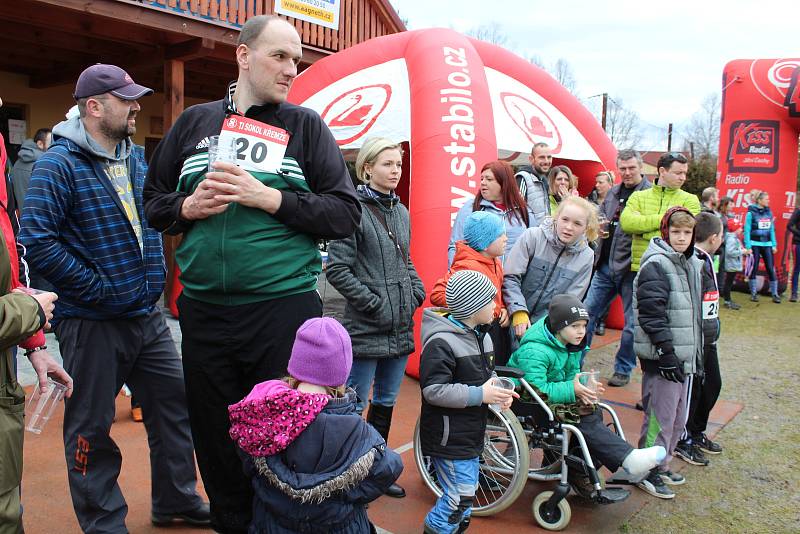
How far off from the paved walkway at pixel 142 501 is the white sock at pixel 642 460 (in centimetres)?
37

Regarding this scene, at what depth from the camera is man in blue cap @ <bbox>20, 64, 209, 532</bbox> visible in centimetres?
278

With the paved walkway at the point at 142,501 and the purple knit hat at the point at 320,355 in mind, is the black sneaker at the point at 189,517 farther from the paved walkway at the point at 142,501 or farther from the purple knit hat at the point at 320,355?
the purple knit hat at the point at 320,355

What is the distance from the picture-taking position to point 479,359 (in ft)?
10.6

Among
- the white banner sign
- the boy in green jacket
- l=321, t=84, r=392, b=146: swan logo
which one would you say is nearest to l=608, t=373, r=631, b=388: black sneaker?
the boy in green jacket

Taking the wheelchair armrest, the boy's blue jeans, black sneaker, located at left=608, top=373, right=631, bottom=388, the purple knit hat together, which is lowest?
black sneaker, located at left=608, top=373, right=631, bottom=388

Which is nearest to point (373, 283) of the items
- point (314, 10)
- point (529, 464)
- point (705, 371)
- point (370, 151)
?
point (370, 151)

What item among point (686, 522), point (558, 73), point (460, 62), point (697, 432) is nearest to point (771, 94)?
point (460, 62)

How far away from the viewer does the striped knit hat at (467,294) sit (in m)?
3.16

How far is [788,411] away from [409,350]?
3825 mm

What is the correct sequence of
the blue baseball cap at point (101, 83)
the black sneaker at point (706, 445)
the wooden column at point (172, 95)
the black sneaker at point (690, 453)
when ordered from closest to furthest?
the blue baseball cap at point (101, 83) → the black sneaker at point (690, 453) → the black sneaker at point (706, 445) → the wooden column at point (172, 95)

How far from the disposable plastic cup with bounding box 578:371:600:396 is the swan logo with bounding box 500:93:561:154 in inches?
169

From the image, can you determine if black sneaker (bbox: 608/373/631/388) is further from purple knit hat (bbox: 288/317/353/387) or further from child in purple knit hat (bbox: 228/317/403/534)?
purple knit hat (bbox: 288/317/353/387)

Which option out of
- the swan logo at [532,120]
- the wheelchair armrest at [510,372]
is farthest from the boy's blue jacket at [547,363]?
the swan logo at [532,120]

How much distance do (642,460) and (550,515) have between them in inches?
22.2
